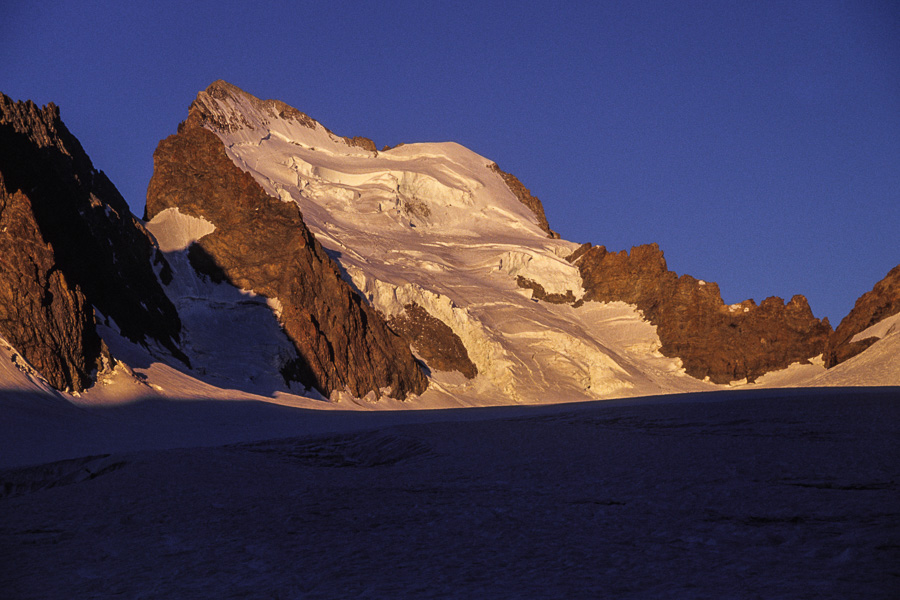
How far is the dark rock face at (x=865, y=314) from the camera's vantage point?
6894 centimetres

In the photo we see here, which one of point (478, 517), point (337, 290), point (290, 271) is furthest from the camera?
point (337, 290)

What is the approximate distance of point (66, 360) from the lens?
98.9 feet

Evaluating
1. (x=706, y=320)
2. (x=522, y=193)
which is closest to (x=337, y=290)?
(x=706, y=320)

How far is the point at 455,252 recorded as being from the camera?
88562mm

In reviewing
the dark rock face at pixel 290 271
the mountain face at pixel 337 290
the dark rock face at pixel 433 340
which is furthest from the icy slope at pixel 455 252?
the dark rock face at pixel 290 271

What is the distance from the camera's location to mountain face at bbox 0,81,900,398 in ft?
127

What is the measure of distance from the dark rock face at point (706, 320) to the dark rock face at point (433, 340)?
23.1 meters

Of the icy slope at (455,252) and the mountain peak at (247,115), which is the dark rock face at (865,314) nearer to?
the icy slope at (455,252)

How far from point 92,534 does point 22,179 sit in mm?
31461

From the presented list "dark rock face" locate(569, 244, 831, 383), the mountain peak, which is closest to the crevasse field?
"dark rock face" locate(569, 244, 831, 383)

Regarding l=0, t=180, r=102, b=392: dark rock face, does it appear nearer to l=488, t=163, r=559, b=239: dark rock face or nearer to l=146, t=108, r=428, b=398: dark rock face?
l=146, t=108, r=428, b=398: dark rock face

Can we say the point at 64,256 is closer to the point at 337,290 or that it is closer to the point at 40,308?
the point at 40,308

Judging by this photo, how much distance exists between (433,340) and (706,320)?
99.2ft

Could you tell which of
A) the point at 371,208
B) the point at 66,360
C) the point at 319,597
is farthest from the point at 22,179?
the point at 371,208
